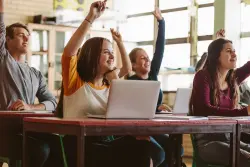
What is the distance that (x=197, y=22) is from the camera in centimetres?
777

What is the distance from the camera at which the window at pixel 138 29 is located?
28.8 feet

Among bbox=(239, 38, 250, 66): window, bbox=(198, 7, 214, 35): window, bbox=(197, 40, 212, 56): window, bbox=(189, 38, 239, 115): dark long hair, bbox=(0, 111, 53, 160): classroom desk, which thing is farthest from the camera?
bbox=(197, 40, 212, 56): window

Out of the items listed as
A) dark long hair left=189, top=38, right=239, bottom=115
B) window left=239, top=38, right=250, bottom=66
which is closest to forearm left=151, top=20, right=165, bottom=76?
dark long hair left=189, top=38, right=239, bottom=115

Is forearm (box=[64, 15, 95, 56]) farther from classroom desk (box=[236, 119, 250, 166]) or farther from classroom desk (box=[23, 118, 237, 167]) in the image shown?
classroom desk (box=[236, 119, 250, 166])

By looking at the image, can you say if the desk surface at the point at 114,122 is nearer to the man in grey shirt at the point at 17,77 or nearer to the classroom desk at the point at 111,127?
the classroom desk at the point at 111,127

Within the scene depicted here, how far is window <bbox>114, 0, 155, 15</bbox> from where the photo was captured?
8.86m

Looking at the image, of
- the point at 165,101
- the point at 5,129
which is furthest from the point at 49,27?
the point at 5,129

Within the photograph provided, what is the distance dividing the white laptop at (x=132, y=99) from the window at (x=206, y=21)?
5.39m

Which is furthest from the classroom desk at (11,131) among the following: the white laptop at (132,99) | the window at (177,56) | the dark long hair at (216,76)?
the window at (177,56)

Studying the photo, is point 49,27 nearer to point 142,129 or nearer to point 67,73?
point 67,73

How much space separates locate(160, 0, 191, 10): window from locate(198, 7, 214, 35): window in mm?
347

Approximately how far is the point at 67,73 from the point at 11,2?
217 inches

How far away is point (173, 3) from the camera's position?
8336mm

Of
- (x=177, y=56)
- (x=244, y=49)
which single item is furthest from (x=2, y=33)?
(x=177, y=56)
